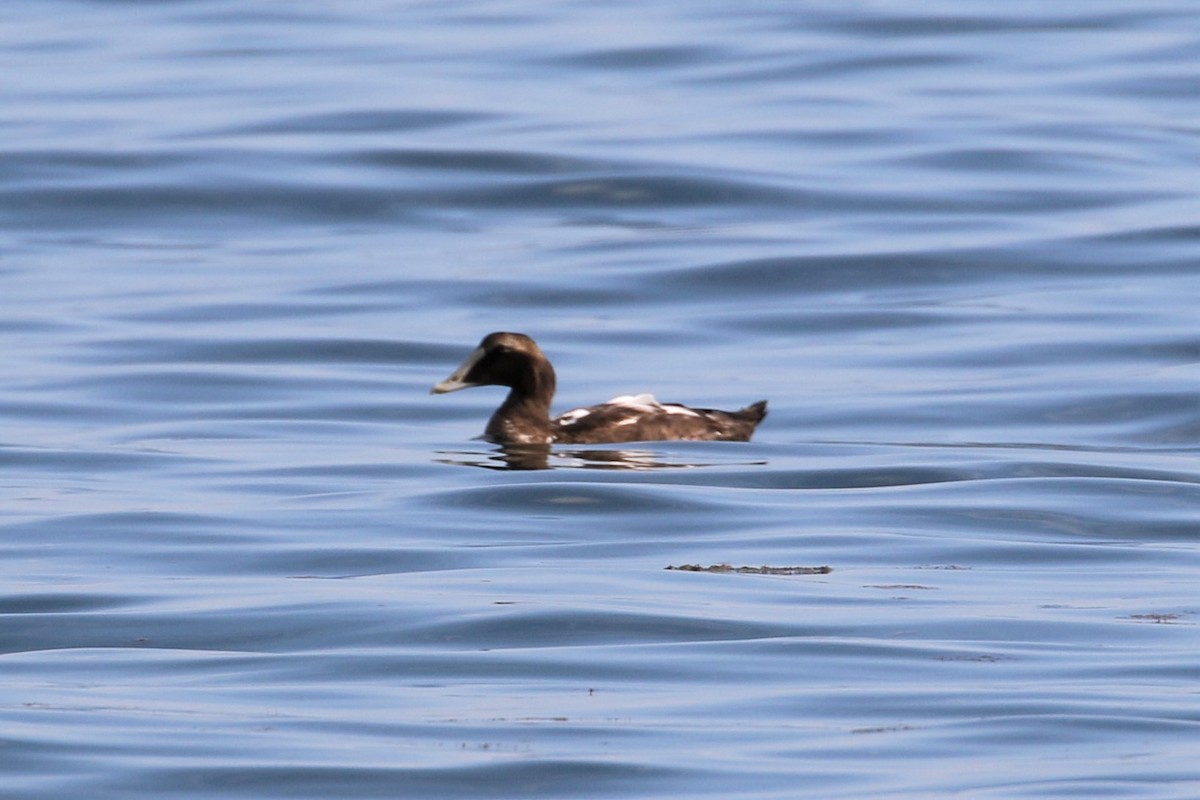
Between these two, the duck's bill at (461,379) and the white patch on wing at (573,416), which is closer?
the white patch on wing at (573,416)

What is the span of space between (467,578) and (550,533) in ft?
4.83

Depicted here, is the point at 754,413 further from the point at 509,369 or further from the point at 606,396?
the point at 606,396

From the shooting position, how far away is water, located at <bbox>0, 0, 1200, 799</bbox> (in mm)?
7125

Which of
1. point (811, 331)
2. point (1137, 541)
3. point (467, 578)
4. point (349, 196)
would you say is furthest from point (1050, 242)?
point (467, 578)

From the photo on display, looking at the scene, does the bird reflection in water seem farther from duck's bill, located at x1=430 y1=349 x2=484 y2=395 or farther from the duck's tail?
duck's bill, located at x1=430 y1=349 x2=484 y2=395

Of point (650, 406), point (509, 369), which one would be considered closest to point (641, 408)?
point (650, 406)

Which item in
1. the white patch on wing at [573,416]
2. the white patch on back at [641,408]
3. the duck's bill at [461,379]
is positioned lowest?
the white patch on wing at [573,416]

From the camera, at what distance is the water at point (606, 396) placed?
712cm

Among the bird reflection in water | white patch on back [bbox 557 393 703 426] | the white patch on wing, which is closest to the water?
the bird reflection in water

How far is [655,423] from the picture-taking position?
559 inches

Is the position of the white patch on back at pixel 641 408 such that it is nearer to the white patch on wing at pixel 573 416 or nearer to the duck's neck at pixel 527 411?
the white patch on wing at pixel 573 416

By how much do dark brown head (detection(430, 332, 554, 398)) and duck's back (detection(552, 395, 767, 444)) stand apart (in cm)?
51

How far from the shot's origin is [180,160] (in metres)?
28.2

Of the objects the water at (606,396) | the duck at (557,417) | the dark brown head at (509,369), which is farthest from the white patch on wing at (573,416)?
the water at (606,396)
